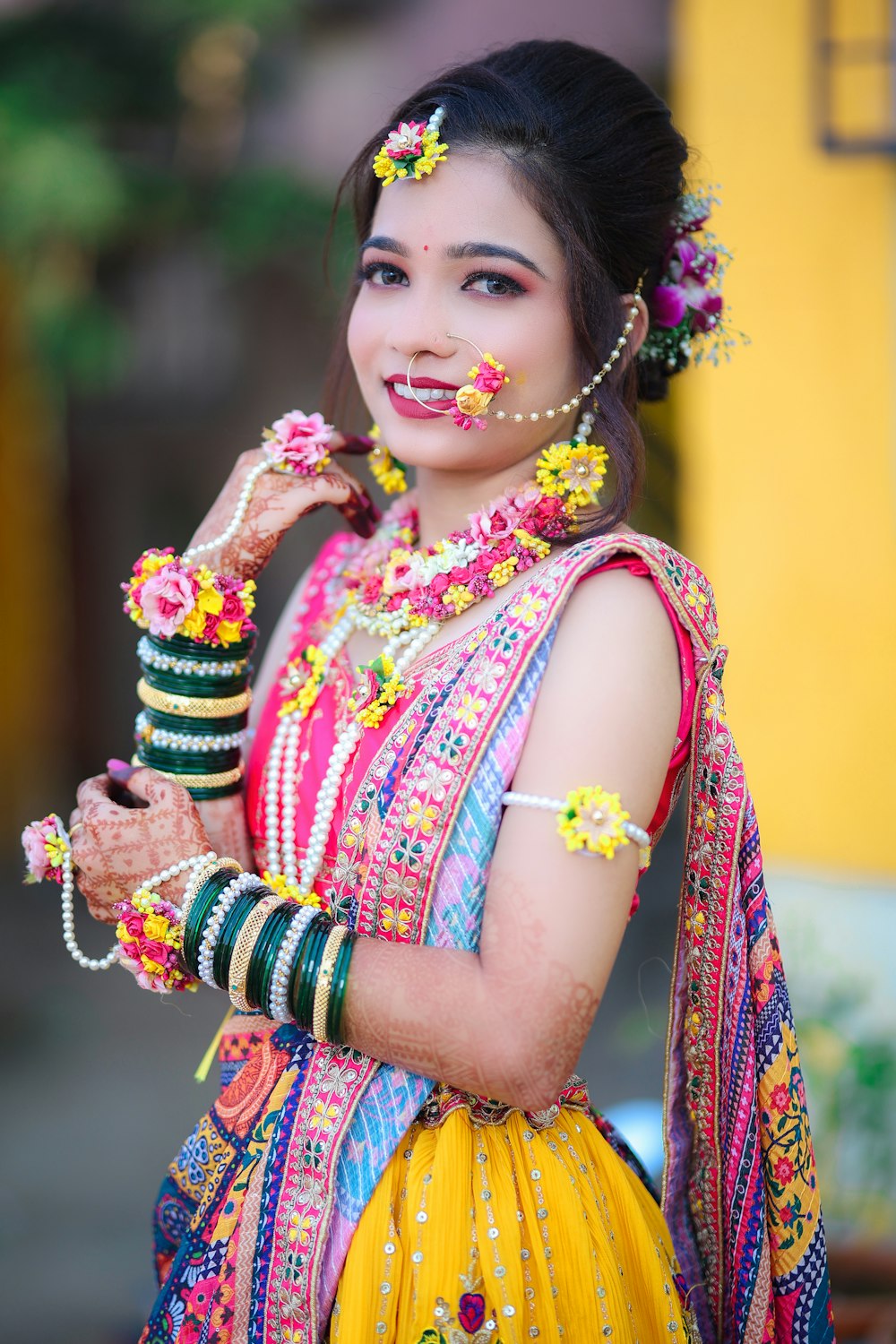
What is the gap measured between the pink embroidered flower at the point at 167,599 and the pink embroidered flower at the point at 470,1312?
2.82ft

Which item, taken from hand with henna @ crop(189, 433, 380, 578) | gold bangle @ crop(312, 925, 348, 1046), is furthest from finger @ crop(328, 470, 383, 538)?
gold bangle @ crop(312, 925, 348, 1046)

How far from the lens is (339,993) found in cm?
134

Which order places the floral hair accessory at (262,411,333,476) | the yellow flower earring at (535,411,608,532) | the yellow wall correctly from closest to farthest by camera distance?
1. the yellow flower earring at (535,411,608,532)
2. the floral hair accessory at (262,411,333,476)
3. the yellow wall

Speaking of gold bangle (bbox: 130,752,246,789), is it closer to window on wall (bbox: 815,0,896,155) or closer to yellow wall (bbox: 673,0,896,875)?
yellow wall (bbox: 673,0,896,875)

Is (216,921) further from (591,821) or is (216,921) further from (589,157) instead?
(589,157)

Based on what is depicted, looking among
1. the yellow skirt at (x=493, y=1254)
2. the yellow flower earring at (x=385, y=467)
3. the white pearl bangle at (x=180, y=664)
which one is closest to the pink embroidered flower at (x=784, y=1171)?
the yellow skirt at (x=493, y=1254)

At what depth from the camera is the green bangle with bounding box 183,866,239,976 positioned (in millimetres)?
1406

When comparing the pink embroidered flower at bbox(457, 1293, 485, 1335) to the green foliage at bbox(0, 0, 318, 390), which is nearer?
the pink embroidered flower at bbox(457, 1293, 485, 1335)

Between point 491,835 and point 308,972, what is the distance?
25 centimetres

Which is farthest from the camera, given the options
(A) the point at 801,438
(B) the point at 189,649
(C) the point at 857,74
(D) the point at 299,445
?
(A) the point at 801,438

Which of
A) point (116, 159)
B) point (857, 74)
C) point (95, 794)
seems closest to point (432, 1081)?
point (95, 794)

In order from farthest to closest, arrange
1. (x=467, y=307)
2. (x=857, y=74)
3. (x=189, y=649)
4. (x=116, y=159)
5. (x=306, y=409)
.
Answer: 1. (x=306, y=409)
2. (x=116, y=159)
3. (x=857, y=74)
4. (x=189, y=649)
5. (x=467, y=307)

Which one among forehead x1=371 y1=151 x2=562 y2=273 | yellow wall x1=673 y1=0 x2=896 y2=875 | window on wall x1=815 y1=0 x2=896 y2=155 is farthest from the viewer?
yellow wall x1=673 y1=0 x2=896 y2=875

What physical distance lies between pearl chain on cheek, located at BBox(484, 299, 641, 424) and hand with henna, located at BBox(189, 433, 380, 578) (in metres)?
0.31
